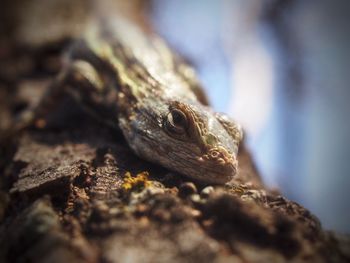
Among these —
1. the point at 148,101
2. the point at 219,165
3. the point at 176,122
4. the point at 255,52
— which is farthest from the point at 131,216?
the point at 255,52

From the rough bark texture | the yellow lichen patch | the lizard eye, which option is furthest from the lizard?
the yellow lichen patch

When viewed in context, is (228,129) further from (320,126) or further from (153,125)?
(320,126)

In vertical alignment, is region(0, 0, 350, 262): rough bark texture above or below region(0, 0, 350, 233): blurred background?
below

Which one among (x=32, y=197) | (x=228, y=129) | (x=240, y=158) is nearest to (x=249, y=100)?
(x=240, y=158)

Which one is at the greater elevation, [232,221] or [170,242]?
[232,221]

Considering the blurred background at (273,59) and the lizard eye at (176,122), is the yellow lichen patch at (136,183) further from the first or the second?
the blurred background at (273,59)

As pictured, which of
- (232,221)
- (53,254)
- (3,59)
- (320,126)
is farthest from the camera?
Answer: (320,126)

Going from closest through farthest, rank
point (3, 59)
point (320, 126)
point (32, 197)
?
1. point (32, 197)
2. point (3, 59)
3. point (320, 126)

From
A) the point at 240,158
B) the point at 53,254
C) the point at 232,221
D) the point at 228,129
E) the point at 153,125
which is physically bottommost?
the point at 53,254

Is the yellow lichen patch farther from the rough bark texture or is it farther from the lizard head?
the lizard head
